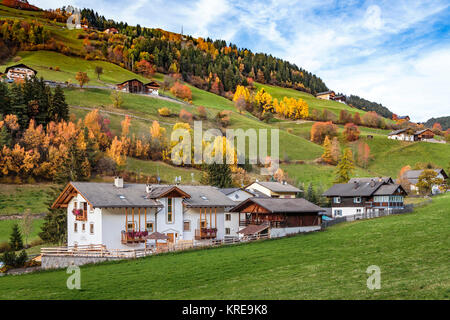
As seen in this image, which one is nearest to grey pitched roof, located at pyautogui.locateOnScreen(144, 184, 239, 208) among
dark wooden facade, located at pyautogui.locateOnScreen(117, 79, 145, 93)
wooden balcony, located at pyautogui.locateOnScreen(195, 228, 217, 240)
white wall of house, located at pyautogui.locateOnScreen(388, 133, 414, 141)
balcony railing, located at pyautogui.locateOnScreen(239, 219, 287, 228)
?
wooden balcony, located at pyautogui.locateOnScreen(195, 228, 217, 240)

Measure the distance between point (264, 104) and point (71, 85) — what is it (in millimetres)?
87196

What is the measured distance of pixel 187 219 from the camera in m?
48.0

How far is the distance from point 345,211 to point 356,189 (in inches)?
158

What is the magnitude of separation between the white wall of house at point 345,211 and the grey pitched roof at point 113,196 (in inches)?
1401

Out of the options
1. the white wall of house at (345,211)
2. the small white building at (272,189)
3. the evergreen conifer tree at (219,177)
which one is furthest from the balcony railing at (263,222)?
the evergreen conifer tree at (219,177)

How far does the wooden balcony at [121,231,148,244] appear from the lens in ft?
135

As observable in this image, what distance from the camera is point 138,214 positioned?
43406mm

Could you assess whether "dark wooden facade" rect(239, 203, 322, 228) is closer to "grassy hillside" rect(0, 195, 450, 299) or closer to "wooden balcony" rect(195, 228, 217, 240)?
"wooden balcony" rect(195, 228, 217, 240)

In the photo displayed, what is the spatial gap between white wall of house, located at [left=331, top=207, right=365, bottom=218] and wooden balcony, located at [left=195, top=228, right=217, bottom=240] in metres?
28.6

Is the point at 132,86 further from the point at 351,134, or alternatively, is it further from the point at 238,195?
the point at 238,195

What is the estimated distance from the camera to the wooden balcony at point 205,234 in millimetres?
47906

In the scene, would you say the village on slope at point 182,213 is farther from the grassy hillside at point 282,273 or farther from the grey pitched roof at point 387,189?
the grassy hillside at point 282,273
